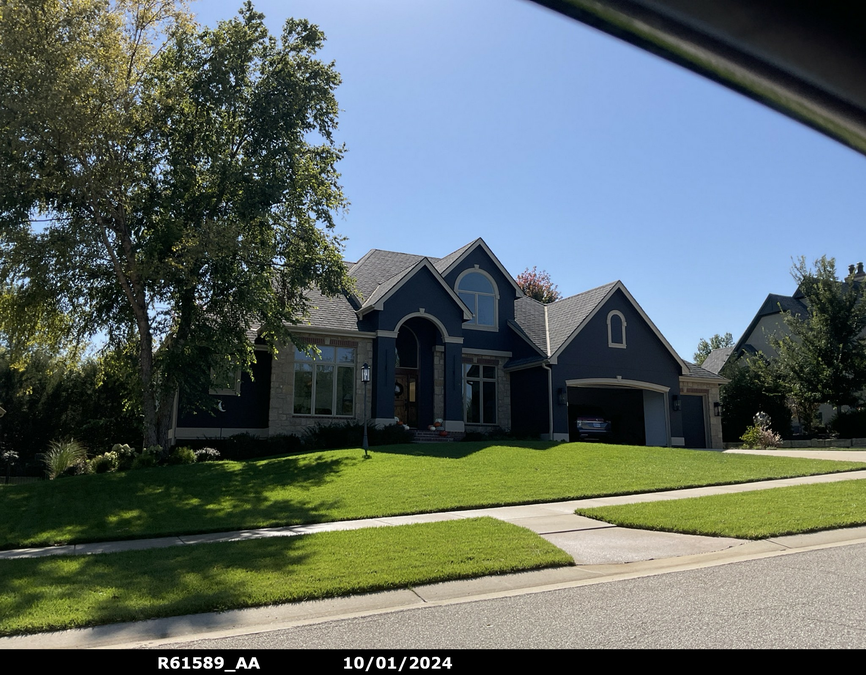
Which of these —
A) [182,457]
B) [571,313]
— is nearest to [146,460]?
[182,457]

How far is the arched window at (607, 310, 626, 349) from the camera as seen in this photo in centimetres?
2705

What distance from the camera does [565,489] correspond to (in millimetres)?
14141

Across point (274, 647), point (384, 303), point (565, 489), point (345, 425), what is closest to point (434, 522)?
point (565, 489)

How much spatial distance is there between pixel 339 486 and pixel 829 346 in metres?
24.6

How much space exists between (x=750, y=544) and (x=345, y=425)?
51.1ft

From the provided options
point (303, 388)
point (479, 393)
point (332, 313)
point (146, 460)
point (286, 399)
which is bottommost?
point (146, 460)

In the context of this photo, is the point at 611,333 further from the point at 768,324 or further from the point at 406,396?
the point at 768,324

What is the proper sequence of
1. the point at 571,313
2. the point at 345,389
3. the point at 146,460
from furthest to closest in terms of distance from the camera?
the point at 571,313
the point at 345,389
the point at 146,460

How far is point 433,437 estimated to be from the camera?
2417 centimetres

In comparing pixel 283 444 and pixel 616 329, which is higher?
pixel 616 329

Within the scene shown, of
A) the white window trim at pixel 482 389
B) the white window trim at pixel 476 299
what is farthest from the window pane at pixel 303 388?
the white window trim at pixel 476 299

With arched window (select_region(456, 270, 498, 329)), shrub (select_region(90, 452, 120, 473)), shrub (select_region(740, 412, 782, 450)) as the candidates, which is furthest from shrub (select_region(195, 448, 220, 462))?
shrub (select_region(740, 412, 782, 450))

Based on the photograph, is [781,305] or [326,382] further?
[781,305]
